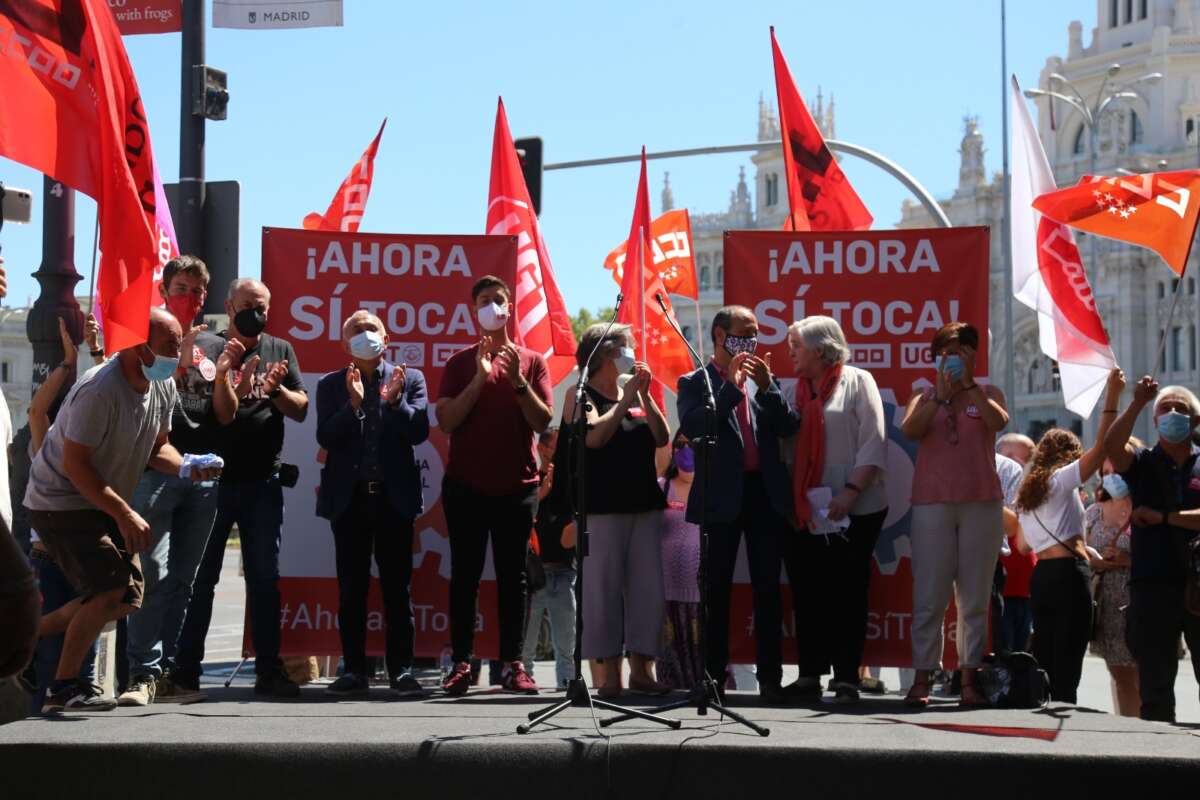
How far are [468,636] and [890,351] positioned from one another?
2.98 meters

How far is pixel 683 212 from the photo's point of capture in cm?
1636

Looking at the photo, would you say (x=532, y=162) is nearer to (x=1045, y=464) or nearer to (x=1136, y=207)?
(x=1045, y=464)

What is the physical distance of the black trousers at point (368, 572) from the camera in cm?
841

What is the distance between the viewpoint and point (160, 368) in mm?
7379

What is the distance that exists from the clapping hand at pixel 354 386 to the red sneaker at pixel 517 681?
1.56 metres

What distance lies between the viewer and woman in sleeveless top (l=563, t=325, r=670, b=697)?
8.30 m

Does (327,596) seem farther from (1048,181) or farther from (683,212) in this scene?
(683,212)

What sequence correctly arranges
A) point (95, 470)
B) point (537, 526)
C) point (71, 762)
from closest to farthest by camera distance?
point (71, 762) → point (95, 470) → point (537, 526)

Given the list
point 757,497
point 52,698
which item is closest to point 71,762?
point 52,698

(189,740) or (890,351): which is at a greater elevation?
(890,351)

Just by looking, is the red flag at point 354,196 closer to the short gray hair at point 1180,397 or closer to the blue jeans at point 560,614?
the blue jeans at point 560,614

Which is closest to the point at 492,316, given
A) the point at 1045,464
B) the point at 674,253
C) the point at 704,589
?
the point at 704,589

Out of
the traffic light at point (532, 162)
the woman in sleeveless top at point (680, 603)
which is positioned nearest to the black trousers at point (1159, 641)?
the woman in sleeveless top at point (680, 603)

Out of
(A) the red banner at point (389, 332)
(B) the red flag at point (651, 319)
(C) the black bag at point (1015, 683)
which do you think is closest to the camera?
(C) the black bag at point (1015, 683)
